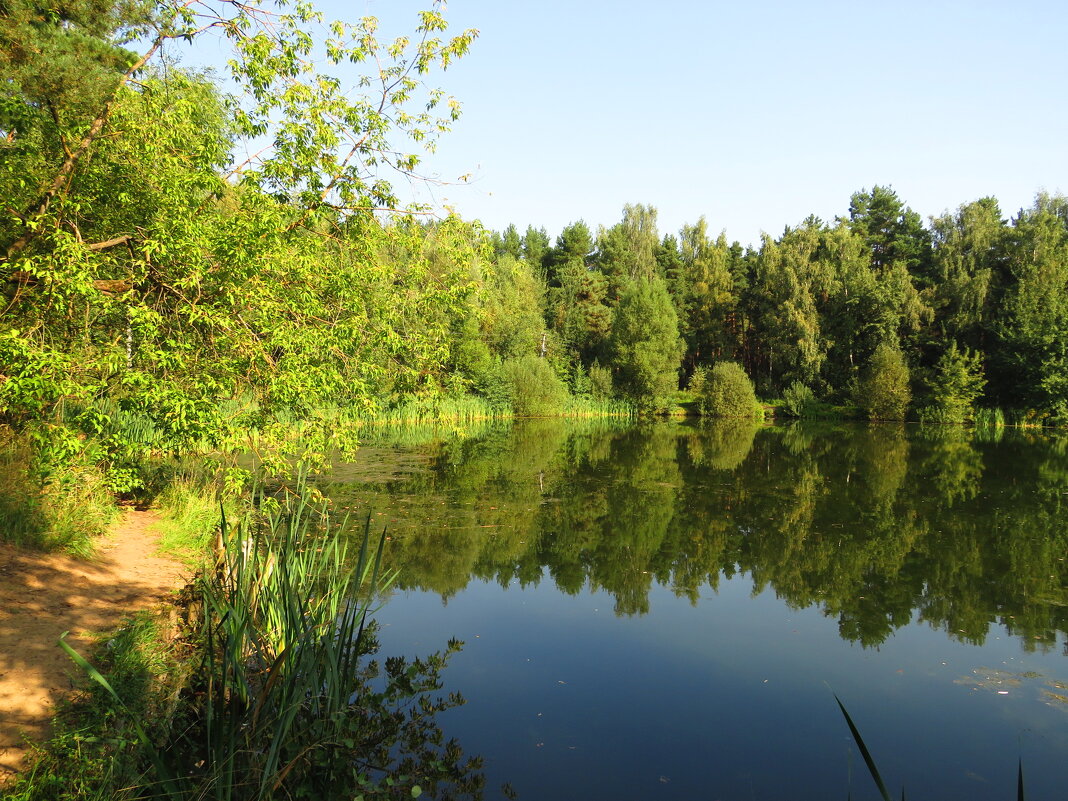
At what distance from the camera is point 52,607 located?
5297 millimetres

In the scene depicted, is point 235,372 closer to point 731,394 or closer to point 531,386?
point 531,386

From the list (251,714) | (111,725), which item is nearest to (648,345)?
(251,714)

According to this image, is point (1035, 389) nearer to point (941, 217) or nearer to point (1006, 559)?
point (941, 217)

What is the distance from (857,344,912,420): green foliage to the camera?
33.9 metres

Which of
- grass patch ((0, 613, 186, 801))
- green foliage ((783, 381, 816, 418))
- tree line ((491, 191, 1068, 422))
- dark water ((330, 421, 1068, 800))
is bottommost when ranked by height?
dark water ((330, 421, 1068, 800))

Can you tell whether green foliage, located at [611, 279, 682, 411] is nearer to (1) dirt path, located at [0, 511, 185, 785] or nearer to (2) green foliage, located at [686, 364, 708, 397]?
(2) green foliage, located at [686, 364, 708, 397]

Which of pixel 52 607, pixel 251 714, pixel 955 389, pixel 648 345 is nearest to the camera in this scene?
pixel 251 714

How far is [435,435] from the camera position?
81.7 feet

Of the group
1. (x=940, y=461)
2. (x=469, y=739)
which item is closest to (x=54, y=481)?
(x=469, y=739)

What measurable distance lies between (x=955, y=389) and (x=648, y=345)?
585 inches

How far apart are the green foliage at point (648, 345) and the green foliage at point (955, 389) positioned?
12.8 metres

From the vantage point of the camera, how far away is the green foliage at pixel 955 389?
33.0m

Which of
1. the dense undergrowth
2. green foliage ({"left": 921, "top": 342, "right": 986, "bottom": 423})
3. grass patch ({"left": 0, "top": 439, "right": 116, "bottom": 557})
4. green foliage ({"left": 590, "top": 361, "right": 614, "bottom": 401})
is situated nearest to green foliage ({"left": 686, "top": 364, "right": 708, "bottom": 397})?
green foliage ({"left": 590, "top": 361, "right": 614, "bottom": 401})

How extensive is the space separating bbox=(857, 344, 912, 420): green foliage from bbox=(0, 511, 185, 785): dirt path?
34.0m
